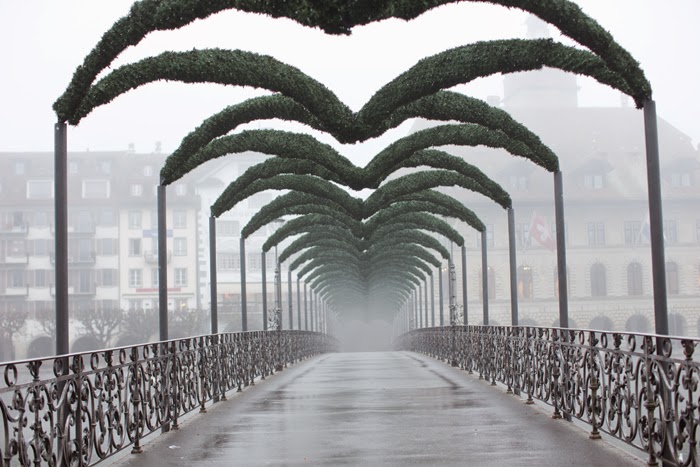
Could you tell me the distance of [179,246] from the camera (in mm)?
85750

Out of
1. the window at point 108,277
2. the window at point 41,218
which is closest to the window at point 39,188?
the window at point 41,218

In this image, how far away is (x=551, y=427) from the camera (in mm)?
12000

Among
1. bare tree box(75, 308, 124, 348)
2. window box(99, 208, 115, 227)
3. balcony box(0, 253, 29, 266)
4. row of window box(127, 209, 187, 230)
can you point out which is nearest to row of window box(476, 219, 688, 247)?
row of window box(127, 209, 187, 230)

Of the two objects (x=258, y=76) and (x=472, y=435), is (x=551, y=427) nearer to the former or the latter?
(x=472, y=435)

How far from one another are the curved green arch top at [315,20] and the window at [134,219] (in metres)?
74.8

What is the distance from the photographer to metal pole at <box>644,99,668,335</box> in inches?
401

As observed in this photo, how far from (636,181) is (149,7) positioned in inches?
2852

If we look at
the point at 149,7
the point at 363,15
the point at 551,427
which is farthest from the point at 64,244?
the point at 551,427

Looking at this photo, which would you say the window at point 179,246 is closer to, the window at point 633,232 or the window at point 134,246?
the window at point 134,246

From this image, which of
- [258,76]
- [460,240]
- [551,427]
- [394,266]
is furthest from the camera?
[394,266]

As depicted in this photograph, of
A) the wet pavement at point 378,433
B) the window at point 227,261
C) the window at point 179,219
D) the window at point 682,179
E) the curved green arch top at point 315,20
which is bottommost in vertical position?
the wet pavement at point 378,433

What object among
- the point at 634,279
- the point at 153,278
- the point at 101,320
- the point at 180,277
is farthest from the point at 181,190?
the point at 634,279

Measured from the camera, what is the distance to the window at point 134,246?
85.1 meters

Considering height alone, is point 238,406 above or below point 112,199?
below
